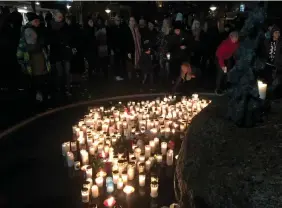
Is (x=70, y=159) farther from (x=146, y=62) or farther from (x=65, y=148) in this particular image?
(x=146, y=62)

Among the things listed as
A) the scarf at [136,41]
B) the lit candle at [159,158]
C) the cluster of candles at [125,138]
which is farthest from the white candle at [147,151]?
the scarf at [136,41]

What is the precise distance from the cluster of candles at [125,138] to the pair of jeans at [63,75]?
A: 7.76ft

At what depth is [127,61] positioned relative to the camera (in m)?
12.4

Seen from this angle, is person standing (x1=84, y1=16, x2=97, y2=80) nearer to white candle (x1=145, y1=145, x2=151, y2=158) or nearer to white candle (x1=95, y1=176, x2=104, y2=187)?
white candle (x1=145, y1=145, x2=151, y2=158)

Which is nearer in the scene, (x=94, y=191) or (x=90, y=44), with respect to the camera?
(x=94, y=191)

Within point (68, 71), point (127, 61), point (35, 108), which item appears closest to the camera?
point (35, 108)

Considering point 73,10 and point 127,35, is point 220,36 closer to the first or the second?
point 127,35

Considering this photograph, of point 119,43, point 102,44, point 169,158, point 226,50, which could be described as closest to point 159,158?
point 169,158

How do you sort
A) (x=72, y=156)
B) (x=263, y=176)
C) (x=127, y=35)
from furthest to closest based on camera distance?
(x=127, y=35) → (x=72, y=156) → (x=263, y=176)

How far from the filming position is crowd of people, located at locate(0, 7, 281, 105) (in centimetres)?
881

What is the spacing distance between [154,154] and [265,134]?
3.14 metres

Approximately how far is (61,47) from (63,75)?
3.51 ft

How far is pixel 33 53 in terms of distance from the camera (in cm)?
855

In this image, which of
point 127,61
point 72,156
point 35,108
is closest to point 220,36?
point 127,61
